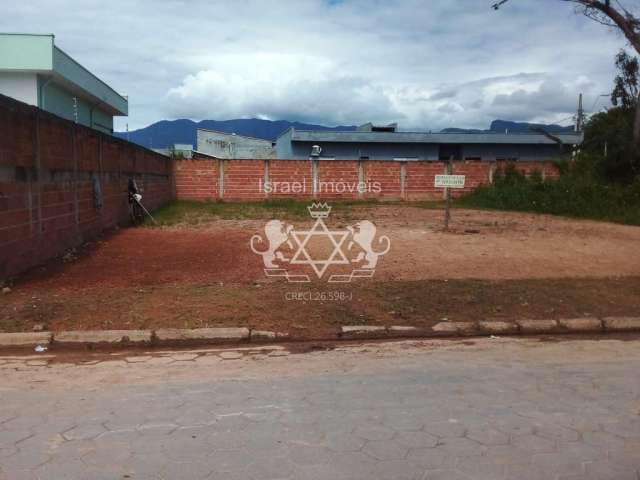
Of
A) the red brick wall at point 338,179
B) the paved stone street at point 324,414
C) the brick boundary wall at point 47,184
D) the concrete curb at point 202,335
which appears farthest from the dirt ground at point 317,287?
the red brick wall at point 338,179

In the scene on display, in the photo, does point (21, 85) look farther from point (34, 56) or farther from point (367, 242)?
point (367, 242)

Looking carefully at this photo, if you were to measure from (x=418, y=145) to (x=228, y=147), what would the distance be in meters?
14.7

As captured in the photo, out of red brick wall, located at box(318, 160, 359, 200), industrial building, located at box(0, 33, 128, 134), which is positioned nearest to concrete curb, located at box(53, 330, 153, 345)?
industrial building, located at box(0, 33, 128, 134)

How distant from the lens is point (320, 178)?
2709 centimetres

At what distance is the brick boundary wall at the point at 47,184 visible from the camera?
7.15 metres

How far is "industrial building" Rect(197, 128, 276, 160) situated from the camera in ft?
144

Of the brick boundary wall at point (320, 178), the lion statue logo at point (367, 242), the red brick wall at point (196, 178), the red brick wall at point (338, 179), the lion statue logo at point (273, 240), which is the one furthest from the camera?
the red brick wall at point (338, 179)

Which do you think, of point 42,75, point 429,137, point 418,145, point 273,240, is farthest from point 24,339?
point 418,145

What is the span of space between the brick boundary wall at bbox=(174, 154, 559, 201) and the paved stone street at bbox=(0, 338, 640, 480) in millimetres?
21922

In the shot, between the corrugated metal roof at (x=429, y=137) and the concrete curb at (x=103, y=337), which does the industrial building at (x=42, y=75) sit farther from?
the concrete curb at (x=103, y=337)

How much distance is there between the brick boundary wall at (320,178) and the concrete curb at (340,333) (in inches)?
840

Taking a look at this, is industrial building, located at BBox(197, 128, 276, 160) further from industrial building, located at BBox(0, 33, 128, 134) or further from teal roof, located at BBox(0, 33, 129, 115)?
teal roof, located at BBox(0, 33, 129, 115)

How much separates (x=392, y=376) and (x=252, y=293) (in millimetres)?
2773

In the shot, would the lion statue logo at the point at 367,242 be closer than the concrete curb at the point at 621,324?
No
